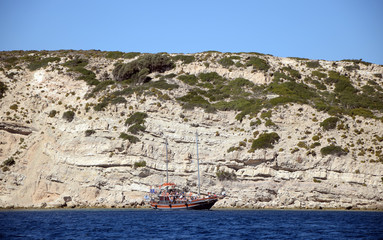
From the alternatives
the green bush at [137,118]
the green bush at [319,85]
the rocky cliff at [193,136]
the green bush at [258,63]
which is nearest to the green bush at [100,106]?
the rocky cliff at [193,136]

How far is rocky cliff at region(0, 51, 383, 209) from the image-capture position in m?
52.5

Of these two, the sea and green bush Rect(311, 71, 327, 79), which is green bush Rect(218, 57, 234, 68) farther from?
the sea

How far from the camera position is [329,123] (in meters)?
56.9

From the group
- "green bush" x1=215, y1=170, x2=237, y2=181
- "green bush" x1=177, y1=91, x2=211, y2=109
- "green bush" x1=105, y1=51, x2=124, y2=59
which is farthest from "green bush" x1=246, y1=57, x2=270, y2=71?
"green bush" x1=215, y1=170, x2=237, y2=181

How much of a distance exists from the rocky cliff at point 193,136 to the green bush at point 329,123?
0.44 feet

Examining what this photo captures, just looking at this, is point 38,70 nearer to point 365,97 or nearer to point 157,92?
point 157,92

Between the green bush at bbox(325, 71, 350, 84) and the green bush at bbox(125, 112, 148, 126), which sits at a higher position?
the green bush at bbox(325, 71, 350, 84)

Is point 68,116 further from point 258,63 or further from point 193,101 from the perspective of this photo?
point 258,63

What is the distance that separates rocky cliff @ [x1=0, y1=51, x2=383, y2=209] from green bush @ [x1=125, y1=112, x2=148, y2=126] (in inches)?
5.7

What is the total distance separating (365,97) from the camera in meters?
70.6

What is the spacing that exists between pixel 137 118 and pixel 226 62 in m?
26.0

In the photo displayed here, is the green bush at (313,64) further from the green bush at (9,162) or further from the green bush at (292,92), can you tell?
the green bush at (9,162)

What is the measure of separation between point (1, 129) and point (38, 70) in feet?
59.2

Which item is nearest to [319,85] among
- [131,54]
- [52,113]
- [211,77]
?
[211,77]
